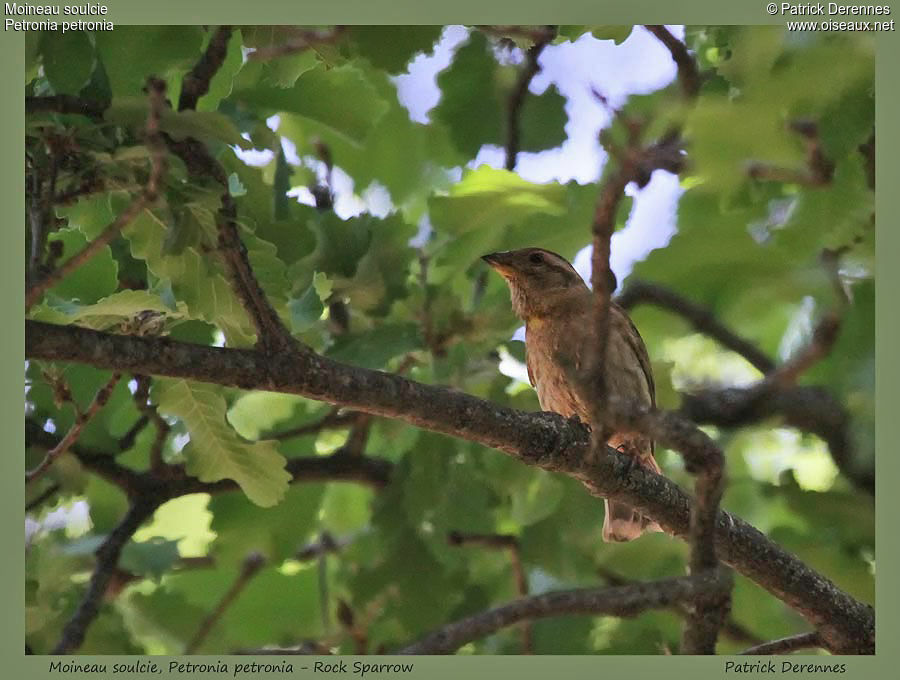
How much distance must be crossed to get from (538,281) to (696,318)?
0.90 meters

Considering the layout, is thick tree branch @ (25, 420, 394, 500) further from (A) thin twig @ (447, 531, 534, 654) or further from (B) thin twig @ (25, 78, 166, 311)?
(B) thin twig @ (25, 78, 166, 311)

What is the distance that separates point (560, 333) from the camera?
5.77 metres

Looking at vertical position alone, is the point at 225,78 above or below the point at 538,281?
below

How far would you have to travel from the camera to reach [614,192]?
8.20 feet

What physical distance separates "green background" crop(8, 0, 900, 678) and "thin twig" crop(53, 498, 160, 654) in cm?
73

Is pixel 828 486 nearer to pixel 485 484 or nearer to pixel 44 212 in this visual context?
pixel 485 484

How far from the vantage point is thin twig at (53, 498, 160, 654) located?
5.00m

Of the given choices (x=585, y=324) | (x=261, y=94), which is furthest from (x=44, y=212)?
(x=585, y=324)

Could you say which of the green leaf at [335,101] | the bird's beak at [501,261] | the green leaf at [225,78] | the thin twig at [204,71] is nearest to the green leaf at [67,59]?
the thin twig at [204,71]

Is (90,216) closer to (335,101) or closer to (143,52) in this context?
(143,52)

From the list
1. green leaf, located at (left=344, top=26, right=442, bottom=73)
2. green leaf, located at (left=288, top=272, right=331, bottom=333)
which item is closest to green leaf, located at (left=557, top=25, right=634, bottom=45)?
green leaf, located at (left=344, top=26, right=442, bottom=73)

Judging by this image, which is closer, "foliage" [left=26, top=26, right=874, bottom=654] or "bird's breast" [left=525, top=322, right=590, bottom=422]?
"foliage" [left=26, top=26, right=874, bottom=654]

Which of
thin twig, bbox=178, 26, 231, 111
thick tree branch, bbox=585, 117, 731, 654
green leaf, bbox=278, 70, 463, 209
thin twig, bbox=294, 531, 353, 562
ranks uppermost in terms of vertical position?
green leaf, bbox=278, 70, 463, 209

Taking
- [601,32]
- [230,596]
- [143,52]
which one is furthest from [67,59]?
[230,596]
